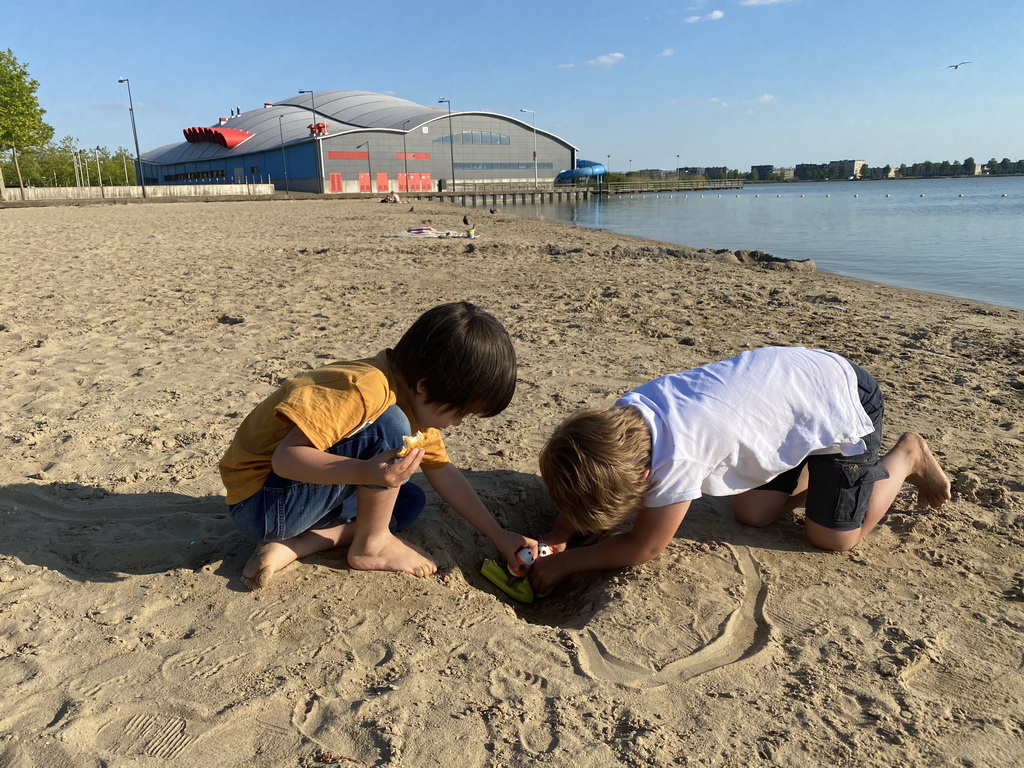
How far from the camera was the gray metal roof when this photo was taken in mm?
63156

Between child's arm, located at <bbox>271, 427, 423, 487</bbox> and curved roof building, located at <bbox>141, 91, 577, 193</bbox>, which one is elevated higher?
curved roof building, located at <bbox>141, 91, 577, 193</bbox>

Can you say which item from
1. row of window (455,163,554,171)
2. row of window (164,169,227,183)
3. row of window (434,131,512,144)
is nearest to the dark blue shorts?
row of window (434,131,512,144)

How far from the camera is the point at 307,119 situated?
68000 mm

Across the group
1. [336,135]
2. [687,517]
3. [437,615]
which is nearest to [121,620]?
[437,615]

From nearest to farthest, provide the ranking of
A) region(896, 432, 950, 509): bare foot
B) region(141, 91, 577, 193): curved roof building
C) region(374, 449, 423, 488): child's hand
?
1. region(374, 449, 423, 488): child's hand
2. region(896, 432, 950, 509): bare foot
3. region(141, 91, 577, 193): curved roof building

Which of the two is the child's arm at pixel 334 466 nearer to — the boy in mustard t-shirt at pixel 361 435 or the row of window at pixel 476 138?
the boy in mustard t-shirt at pixel 361 435

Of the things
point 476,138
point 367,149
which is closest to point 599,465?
point 367,149

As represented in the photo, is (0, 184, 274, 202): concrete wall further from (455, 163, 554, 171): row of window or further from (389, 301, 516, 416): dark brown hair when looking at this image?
(389, 301, 516, 416): dark brown hair

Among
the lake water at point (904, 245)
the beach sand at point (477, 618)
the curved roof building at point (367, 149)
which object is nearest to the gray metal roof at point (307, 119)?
the curved roof building at point (367, 149)

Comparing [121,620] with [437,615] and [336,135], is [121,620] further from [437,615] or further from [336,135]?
[336,135]

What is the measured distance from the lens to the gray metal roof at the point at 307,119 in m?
63.2

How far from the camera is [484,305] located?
7328 millimetres

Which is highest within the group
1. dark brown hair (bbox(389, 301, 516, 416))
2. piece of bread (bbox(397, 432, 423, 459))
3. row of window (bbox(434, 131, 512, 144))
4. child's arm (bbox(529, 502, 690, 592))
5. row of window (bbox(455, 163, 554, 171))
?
row of window (bbox(434, 131, 512, 144))

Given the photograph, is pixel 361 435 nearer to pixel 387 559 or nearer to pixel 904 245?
pixel 387 559
